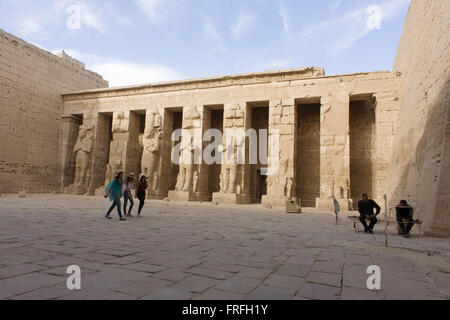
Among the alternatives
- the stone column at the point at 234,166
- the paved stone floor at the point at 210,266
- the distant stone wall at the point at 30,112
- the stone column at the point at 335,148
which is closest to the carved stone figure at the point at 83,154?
the distant stone wall at the point at 30,112

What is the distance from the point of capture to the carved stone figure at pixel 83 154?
17547 millimetres

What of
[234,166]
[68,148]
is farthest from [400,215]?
[68,148]

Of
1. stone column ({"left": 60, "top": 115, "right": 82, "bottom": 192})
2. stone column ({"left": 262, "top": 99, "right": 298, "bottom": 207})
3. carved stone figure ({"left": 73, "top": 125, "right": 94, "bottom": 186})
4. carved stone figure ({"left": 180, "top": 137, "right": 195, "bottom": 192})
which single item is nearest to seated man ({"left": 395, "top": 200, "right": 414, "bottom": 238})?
stone column ({"left": 262, "top": 99, "right": 298, "bottom": 207})

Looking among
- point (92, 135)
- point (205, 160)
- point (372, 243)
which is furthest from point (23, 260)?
point (92, 135)

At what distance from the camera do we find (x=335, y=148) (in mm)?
13172

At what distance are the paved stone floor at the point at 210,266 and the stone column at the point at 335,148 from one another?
8167 mm

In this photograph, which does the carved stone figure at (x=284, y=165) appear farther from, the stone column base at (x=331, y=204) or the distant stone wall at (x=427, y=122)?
the distant stone wall at (x=427, y=122)

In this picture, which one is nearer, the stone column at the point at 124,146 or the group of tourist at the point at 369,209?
the group of tourist at the point at 369,209

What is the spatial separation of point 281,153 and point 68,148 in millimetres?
14334

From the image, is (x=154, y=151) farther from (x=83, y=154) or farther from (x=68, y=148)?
(x=68, y=148)

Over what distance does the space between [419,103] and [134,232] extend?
8742 millimetres

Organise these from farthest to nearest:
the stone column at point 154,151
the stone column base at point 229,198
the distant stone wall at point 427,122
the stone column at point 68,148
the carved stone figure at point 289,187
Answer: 1. the stone column at point 68,148
2. the stone column at point 154,151
3. the stone column base at point 229,198
4. the carved stone figure at point 289,187
5. the distant stone wall at point 427,122

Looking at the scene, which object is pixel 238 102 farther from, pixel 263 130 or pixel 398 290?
pixel 398 290
